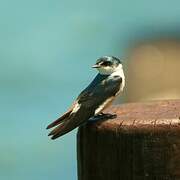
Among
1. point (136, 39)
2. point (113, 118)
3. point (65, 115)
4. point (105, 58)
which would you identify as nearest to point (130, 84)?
point (136, 39)

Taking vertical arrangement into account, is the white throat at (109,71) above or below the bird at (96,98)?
above

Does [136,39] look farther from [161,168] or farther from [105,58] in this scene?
[161,168]

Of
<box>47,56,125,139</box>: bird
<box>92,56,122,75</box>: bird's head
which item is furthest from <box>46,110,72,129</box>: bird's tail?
<box>92,56,122,75</box>: bird's head

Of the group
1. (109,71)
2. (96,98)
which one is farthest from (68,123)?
(109,71)

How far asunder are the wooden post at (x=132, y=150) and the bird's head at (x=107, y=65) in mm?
1226

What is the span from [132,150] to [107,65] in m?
1.49

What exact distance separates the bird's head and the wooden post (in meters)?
1.23

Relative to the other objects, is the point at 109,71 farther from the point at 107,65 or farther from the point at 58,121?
the point at 58,121

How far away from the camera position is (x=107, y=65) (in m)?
4.48

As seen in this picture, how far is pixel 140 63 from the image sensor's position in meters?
9.77

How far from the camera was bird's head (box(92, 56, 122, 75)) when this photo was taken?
4434mm

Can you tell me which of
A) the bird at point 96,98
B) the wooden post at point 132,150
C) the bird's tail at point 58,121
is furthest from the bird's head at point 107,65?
the wooden post at point 132,150

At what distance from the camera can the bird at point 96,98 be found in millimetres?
3746

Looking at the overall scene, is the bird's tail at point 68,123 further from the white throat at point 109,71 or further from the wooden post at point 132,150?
the white throat at point 109,71
